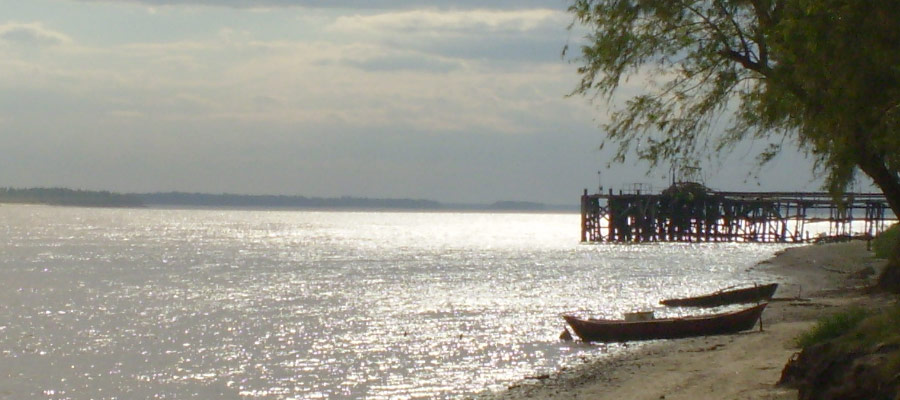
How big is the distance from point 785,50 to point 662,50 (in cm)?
375

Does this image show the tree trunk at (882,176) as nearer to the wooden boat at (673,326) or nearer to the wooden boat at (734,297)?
the wooden boat at (673,326)

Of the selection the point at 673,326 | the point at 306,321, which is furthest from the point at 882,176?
the point at 306,321

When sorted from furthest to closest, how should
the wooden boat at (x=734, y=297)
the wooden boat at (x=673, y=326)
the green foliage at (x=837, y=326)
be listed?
the wooden boat at (x=734, y=297), the wooden boat at (x=673, y=326), the green foliage at (x=837, y=326)

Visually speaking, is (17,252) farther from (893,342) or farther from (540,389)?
(893,342)

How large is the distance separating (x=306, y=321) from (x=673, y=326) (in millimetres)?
14121

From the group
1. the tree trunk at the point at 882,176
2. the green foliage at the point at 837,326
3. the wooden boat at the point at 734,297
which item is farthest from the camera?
the wooden boat at the point at 734,297

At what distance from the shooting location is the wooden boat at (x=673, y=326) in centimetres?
2478

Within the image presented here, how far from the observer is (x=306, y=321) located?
1366 inches

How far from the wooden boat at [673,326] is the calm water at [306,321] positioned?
556 millimetres

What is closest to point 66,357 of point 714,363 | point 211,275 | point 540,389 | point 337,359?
point 337,359

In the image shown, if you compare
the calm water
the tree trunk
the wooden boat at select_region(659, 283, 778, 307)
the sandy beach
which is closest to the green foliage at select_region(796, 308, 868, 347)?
the sandy beach

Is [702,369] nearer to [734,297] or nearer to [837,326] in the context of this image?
[837,326]

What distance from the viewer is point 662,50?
1991 centimetres

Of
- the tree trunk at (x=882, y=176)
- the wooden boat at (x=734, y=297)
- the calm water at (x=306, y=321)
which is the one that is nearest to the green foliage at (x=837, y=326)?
the tree trunk at (x=882, y=176)
